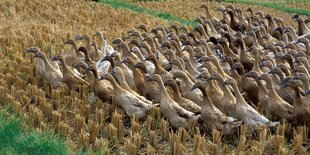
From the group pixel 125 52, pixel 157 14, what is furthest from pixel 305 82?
pixel 157 14

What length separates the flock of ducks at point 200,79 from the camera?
5785 mm

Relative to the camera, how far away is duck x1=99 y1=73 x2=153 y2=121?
20.2 ft

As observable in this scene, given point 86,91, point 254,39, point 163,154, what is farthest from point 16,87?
point 254,39

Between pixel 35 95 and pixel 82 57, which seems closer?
pixel 35 95

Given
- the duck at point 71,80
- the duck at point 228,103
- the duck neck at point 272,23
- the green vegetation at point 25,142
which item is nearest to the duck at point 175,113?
the duck at point 228,103

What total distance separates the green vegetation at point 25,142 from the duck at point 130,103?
4.06 feet

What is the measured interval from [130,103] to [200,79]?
3.65 ft

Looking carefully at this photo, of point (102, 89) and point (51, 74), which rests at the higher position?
point (102, 89)

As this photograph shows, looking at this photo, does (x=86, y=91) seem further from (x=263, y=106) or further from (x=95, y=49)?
(x=263, y=106)

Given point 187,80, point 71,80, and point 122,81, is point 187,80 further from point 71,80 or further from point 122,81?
point 71,80

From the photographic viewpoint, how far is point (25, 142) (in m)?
4.81

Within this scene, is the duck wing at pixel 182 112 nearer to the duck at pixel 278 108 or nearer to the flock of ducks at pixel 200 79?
the flock of ducks at pixel 200 79

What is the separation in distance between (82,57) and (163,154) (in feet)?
12.3

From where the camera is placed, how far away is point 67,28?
39.6 ft
